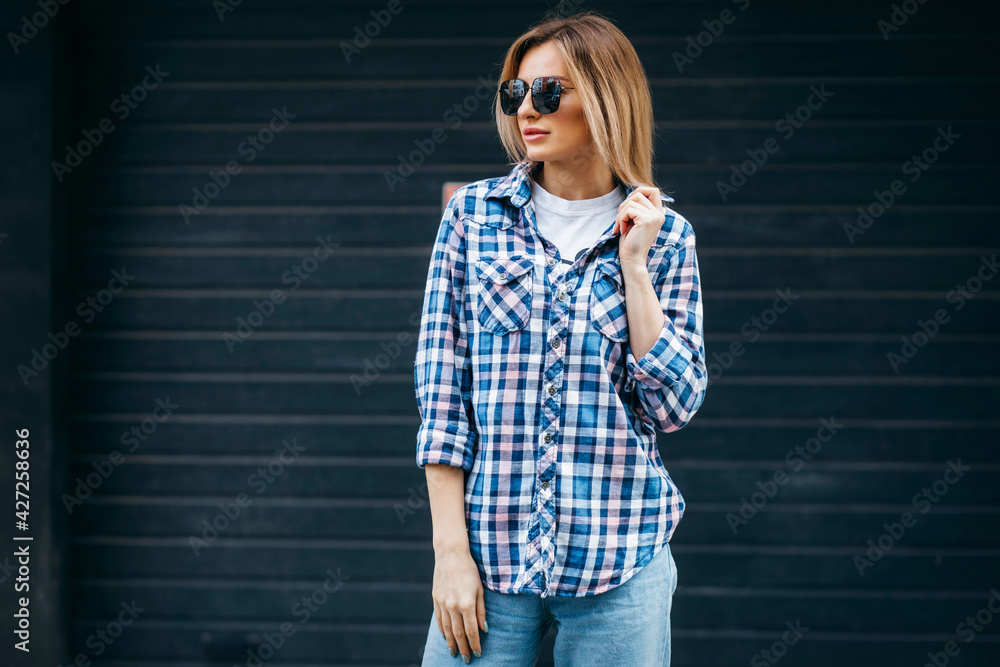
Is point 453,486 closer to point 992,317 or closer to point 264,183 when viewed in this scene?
point 264,183

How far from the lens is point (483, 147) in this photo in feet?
10.6

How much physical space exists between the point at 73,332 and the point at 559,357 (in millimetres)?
2666

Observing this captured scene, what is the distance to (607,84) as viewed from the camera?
1521mm
